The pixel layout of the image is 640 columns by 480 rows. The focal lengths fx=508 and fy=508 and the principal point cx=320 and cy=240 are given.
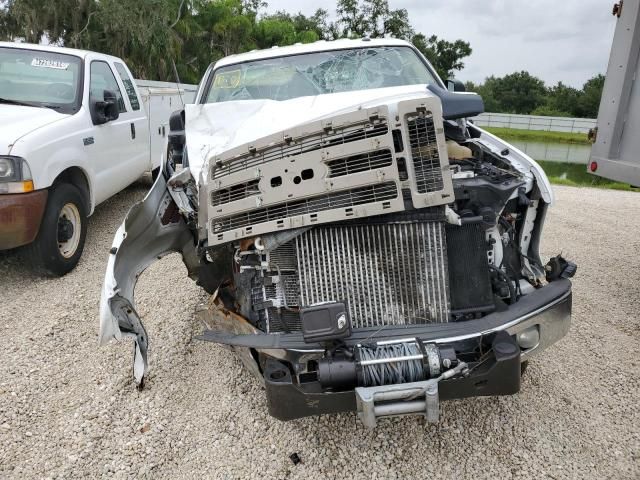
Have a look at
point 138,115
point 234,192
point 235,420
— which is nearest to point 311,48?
→ point 234,192

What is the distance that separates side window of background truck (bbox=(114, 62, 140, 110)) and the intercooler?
16.2 feet

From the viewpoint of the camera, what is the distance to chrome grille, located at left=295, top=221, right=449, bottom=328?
2.54 m

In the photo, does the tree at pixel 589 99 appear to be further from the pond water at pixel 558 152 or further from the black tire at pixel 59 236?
the black tire at pixel 59 236

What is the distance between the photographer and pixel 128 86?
659cm

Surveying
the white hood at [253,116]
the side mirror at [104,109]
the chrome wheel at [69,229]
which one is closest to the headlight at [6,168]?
the chrome wheel at [69,229]

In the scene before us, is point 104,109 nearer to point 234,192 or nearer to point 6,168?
point 6,168

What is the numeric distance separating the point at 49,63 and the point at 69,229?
191 cm

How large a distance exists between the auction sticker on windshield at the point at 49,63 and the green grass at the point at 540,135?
3147cm

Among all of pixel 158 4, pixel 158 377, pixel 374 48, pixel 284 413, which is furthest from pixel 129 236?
pixel 158 4

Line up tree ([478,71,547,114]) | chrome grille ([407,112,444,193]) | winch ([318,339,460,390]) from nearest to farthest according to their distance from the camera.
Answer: winch ([318,339,460,390]) → chrome grille ([407,112,444,193]) → tree ([478,71,547,114])

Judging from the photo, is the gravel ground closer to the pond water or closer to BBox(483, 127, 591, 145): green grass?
the pond water

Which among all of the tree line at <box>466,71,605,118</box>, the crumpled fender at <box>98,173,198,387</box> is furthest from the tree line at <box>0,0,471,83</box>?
the tree line at <box>466,71,605,118</box>

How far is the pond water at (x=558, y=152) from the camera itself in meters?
23.8

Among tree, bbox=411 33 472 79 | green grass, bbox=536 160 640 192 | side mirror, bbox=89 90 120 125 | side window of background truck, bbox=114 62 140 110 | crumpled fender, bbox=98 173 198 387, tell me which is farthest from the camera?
tree, bbox=411 33 472 79
